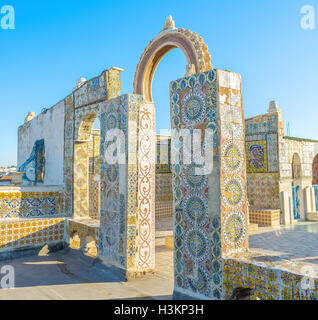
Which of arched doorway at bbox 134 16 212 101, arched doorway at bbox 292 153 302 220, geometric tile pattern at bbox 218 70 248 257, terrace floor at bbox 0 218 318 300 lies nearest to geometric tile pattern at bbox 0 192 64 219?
terrace floor at bbox 0 218 318 300

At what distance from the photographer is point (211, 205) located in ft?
7.21

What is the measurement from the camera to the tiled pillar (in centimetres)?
215

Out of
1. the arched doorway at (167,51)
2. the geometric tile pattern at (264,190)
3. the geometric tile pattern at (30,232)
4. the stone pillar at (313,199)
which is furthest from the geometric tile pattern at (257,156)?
the geometric tile pattern at (30,232)

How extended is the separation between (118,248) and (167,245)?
159 centimetres

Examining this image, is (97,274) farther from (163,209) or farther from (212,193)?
(163,209)

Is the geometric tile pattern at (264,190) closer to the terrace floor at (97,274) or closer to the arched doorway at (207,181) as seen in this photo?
the terrace floor at (97,274)

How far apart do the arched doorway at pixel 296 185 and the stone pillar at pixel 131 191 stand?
17.4ft

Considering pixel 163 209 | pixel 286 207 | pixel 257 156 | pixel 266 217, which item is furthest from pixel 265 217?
pixel 163 209

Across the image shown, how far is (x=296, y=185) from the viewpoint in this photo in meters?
7.87

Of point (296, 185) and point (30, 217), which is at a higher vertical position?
point (296, 185)

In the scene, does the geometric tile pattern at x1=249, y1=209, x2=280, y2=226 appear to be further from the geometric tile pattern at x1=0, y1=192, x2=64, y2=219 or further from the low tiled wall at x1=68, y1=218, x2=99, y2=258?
the geometric tile pattern at x1=0, y1=192, x2=64, y2=219

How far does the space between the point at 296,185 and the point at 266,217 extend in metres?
1.56

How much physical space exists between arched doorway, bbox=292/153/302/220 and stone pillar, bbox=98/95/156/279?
5.30m
